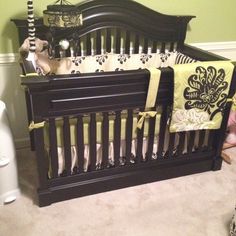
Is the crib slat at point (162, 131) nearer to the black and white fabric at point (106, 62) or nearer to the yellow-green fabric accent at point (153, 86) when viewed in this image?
the yellow-green fabric accent at point (153, 86)

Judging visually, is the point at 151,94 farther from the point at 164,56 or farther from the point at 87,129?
the point at 164,56

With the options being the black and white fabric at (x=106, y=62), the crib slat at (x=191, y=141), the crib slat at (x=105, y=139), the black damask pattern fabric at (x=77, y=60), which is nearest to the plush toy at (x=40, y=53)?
the black and white fabric at (x=106, y=62)

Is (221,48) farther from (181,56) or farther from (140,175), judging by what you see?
(140,175)

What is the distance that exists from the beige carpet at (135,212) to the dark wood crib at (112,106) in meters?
0.08

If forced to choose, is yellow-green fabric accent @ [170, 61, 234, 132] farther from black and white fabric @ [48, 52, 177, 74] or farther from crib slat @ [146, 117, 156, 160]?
black and white fabric @ [48, 52, 177, 74]

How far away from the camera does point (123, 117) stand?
172cm

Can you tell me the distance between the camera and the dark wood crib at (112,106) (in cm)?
150

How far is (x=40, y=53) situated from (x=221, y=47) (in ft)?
5.24

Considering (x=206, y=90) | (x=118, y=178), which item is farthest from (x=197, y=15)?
(x=118, y=178)

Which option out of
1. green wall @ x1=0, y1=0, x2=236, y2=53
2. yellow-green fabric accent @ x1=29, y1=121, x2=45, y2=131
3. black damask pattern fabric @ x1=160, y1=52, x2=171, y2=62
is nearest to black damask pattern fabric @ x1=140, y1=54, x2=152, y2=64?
black damask pattern fabric @ x1=160, y1=52, x2=171, y2=62

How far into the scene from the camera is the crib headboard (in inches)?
78.5

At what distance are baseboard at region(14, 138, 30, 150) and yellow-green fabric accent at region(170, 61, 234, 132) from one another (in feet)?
3.85

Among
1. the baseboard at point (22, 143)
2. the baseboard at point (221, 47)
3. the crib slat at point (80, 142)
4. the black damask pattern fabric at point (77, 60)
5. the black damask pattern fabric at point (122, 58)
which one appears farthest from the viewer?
the baseboard at point (221, 47)

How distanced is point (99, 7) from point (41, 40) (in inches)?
18.1
